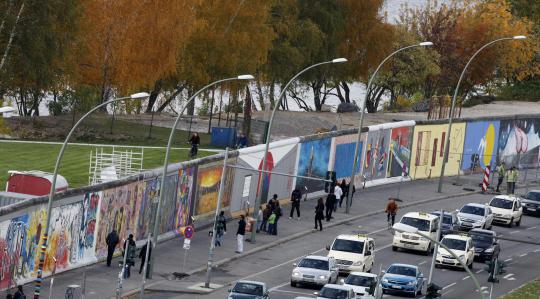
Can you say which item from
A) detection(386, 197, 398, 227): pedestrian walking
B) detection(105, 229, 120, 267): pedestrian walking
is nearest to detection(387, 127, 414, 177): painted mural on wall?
detection(386, 197, 398, 227): pedestrian walking

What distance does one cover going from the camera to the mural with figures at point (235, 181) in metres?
50.8

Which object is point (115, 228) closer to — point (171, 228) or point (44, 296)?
point (171, 228)

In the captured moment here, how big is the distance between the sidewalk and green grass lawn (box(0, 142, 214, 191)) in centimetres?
749

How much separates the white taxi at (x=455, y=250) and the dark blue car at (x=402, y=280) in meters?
6.02

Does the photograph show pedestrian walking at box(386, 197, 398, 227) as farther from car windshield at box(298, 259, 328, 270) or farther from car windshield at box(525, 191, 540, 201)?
car windshield at box(525, 191, 540, 201)

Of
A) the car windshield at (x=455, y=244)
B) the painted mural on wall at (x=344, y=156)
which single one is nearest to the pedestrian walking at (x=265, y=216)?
the car windshield at (x=455, y=244)

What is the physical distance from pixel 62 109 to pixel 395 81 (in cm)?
4046

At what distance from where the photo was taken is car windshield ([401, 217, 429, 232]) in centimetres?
6269

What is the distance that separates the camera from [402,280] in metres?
52.5

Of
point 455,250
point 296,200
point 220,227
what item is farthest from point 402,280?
point 296,200

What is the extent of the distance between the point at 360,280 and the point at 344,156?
31.2 m

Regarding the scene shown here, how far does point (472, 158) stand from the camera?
9544cm

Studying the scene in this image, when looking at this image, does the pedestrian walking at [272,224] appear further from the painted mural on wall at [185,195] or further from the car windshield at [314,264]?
the car windshield at [314,264]

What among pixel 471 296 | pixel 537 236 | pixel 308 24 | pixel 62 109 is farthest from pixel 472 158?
pixel 471 296
